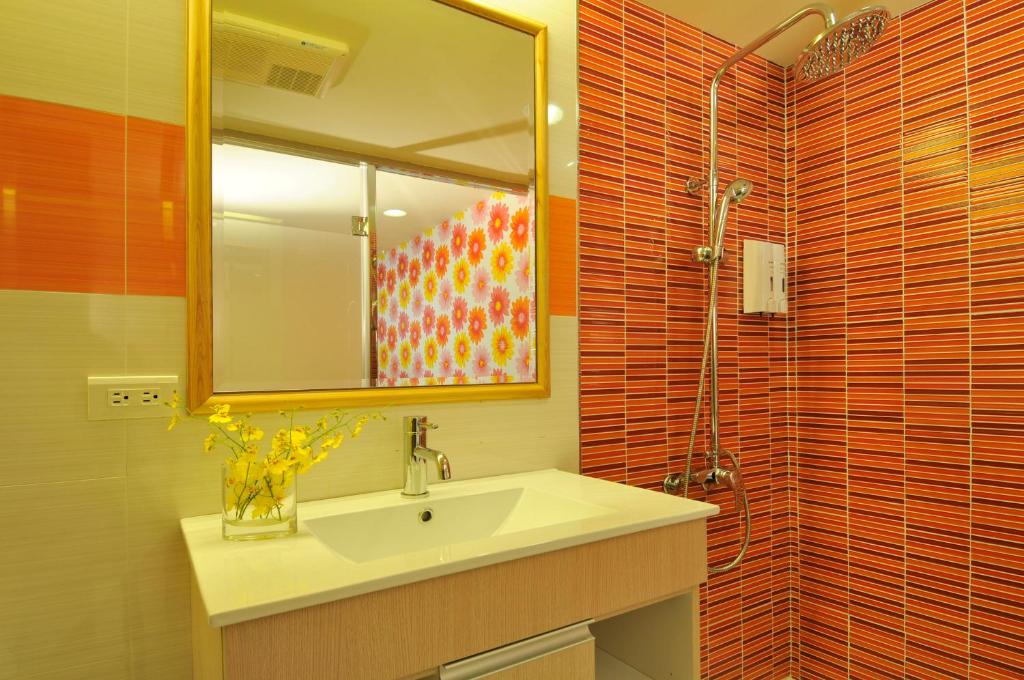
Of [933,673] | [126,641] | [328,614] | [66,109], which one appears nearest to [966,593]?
[933,673]

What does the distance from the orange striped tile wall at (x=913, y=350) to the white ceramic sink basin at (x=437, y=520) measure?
1254 mm

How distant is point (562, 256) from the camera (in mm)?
1571

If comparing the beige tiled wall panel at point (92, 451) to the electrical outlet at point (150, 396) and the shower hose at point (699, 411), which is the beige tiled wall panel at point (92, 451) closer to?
the electrical outlet at point (150, 396)

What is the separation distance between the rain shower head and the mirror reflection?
2.40 feet

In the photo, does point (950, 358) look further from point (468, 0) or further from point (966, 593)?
point (468, 0)

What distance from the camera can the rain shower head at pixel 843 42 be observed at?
1.34 meters

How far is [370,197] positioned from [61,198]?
556mm

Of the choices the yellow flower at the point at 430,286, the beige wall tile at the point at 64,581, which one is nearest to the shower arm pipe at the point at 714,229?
the yellow flower at the point at 430,286

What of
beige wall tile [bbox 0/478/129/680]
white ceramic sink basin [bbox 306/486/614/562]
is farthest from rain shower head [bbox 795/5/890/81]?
beige wall tile [bbox 0/478/129/680]

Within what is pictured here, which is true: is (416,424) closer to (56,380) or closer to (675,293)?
(56,380)

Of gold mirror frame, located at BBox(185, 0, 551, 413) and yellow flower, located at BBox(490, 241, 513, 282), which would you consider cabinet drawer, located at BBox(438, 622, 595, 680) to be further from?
yellow flower, located at BBox(490, 241, 513, 282)

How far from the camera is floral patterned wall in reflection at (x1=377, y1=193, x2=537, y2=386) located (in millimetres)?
1309

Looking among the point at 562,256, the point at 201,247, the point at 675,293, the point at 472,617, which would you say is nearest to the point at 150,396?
the point at 201,247

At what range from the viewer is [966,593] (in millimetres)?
1656
